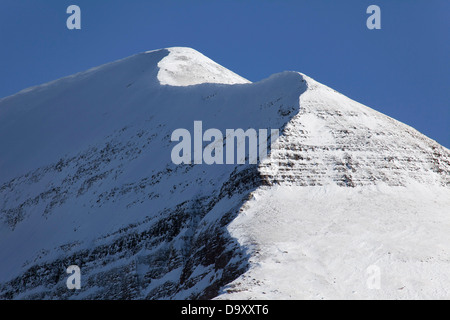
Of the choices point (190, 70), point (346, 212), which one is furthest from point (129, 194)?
point (190, 70)

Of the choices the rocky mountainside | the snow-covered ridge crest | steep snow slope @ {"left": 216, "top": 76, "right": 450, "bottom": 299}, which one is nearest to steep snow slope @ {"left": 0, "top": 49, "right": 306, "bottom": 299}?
the rocky mountainside

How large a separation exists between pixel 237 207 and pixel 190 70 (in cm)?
5504

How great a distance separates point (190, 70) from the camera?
352 feet

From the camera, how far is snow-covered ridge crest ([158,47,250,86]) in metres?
101

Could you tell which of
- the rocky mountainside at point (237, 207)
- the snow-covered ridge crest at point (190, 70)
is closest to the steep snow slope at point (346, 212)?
the rocky mountainside at point (237, 207)

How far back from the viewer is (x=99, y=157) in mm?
83250

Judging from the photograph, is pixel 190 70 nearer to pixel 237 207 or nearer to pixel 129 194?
pixel 129 194

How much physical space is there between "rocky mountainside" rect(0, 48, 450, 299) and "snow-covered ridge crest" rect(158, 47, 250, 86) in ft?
22.7

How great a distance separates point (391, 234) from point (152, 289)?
Result: 62.7ft

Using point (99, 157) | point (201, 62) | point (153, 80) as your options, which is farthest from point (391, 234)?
point (201, 62)

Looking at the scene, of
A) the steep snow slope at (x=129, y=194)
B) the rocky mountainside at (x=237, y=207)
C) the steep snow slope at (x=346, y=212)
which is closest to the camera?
the steep snow slope at (x=346, y=212)

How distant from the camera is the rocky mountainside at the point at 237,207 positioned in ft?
160

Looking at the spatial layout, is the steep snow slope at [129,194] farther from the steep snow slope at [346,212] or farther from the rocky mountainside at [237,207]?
the steep snow slope at [346,212]

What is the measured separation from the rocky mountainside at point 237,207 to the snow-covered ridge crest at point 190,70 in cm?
691
